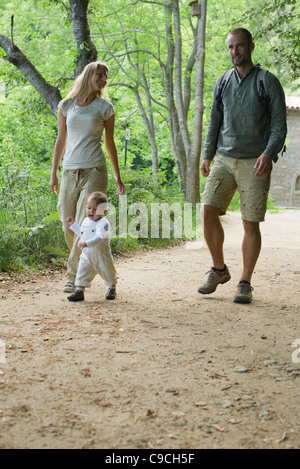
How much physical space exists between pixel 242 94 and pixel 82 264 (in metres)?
2.13

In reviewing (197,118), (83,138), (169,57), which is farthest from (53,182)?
(169,57)

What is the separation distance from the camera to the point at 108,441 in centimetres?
219

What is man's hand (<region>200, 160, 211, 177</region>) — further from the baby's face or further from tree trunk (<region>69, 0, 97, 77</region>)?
tree trunk (<region>69, 0, 97, 77</region>)

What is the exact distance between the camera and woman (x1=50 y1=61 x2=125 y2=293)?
5.00 metres

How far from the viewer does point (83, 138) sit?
16.5 ft

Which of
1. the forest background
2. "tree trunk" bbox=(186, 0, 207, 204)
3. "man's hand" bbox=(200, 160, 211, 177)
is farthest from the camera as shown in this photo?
"tree trunk" bbox=(186, 0, 207, 204)

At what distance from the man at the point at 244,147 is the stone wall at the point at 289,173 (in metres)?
27.5

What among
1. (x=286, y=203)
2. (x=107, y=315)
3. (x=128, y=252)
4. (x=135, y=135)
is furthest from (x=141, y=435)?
(x=286, y=203)

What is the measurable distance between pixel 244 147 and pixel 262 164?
0.30 metres

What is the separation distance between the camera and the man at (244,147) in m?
→ 4.74

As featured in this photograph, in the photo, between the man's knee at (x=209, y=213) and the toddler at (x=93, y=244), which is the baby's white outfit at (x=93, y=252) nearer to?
the toddler at (x=93, y=244)

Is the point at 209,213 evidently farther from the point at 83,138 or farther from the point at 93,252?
the point at 83,138

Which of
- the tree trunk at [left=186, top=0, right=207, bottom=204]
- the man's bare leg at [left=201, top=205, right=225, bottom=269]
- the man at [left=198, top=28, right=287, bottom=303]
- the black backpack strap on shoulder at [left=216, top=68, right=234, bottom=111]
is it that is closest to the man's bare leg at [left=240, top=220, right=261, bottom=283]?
the man at [left=198, top=28, right=287, bottom=303]

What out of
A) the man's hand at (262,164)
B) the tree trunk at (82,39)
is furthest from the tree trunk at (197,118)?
the man's hand at (262,164)
